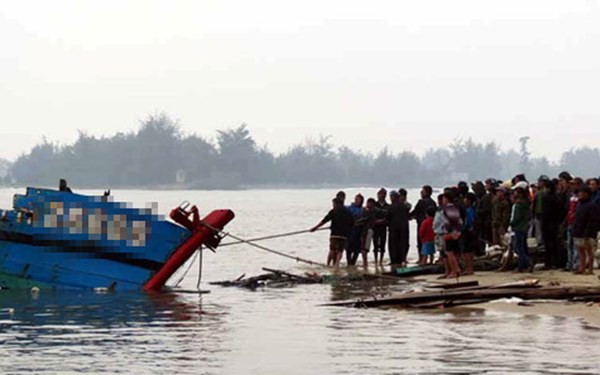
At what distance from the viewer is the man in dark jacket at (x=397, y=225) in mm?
28156

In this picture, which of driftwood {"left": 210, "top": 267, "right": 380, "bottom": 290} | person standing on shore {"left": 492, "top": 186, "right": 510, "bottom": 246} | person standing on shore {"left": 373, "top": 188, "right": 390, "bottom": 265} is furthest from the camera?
person standing on shore {"left": 373, "top": 188, "right": 390, "bottom": 265}

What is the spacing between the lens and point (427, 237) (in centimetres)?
2698

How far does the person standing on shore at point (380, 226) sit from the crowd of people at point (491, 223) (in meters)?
0.03

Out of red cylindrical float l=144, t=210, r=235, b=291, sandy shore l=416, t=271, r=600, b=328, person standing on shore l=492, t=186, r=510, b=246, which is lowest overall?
sandy shore l=416, t=271, r=600, b=328

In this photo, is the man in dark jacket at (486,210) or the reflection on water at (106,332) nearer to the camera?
the reflection on water at (106,332)

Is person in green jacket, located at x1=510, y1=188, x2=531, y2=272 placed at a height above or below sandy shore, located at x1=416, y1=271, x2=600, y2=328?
above

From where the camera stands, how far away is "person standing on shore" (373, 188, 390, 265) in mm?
28906

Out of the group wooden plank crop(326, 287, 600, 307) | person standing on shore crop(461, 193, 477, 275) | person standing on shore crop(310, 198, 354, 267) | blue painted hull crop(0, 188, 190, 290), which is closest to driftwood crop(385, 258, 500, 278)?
person standing on shore crop(461, 193, 477, 275)

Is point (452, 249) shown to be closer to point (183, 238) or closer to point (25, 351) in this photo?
point (183, 238)

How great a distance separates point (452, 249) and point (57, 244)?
679cm

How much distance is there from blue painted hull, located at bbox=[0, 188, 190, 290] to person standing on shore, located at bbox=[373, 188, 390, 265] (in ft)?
19.4

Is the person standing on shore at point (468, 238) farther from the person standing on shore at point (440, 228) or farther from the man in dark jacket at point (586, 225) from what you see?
the man in dark jacket at point (586, 225)

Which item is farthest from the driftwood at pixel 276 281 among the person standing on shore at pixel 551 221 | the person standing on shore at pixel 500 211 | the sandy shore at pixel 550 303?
the person standing on shore at pixel 551 221

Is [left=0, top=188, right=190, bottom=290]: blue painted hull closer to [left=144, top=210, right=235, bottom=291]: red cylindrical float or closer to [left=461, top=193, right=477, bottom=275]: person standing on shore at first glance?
[left=144, top=210, right=235, bottom=291]: red cylindrical float
